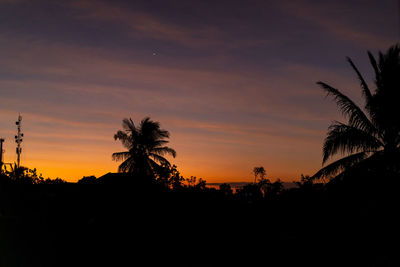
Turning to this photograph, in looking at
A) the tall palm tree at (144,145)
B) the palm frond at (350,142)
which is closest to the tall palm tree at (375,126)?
the palm frond at (350,142)

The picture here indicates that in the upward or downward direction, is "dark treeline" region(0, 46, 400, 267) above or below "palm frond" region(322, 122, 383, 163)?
below

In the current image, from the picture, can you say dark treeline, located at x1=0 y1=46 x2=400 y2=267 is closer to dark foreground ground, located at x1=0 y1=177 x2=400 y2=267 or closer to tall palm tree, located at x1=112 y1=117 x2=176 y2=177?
dark foreground ground, located at x1=0 y1=177 x2=400 y2=267

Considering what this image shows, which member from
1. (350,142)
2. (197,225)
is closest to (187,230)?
(197,225)

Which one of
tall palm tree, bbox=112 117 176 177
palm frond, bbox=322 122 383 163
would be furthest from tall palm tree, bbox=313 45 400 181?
tall palm tree, bbox=112 117 176 177

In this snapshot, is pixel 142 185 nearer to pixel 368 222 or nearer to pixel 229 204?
pixel 229 204

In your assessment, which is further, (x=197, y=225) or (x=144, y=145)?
(x=144, y=145)

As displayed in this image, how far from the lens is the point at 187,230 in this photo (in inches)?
459

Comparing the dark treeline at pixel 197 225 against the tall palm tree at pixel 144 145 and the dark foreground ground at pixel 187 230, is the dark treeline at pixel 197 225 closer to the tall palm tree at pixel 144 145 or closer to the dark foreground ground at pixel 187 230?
the dark foreground ground at pixel 187 230

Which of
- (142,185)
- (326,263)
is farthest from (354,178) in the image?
(142,185)

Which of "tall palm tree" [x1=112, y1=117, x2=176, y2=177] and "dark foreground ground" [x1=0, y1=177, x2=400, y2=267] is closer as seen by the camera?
"dark foreground ground" [x1=0, y1=177, x2=400, y2=267]

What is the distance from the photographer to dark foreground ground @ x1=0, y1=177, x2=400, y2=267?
9969 mm

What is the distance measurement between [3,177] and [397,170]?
14.6 metres

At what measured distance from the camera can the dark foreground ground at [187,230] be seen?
32.7ft

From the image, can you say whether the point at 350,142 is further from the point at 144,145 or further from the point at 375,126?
the point at 144,145
